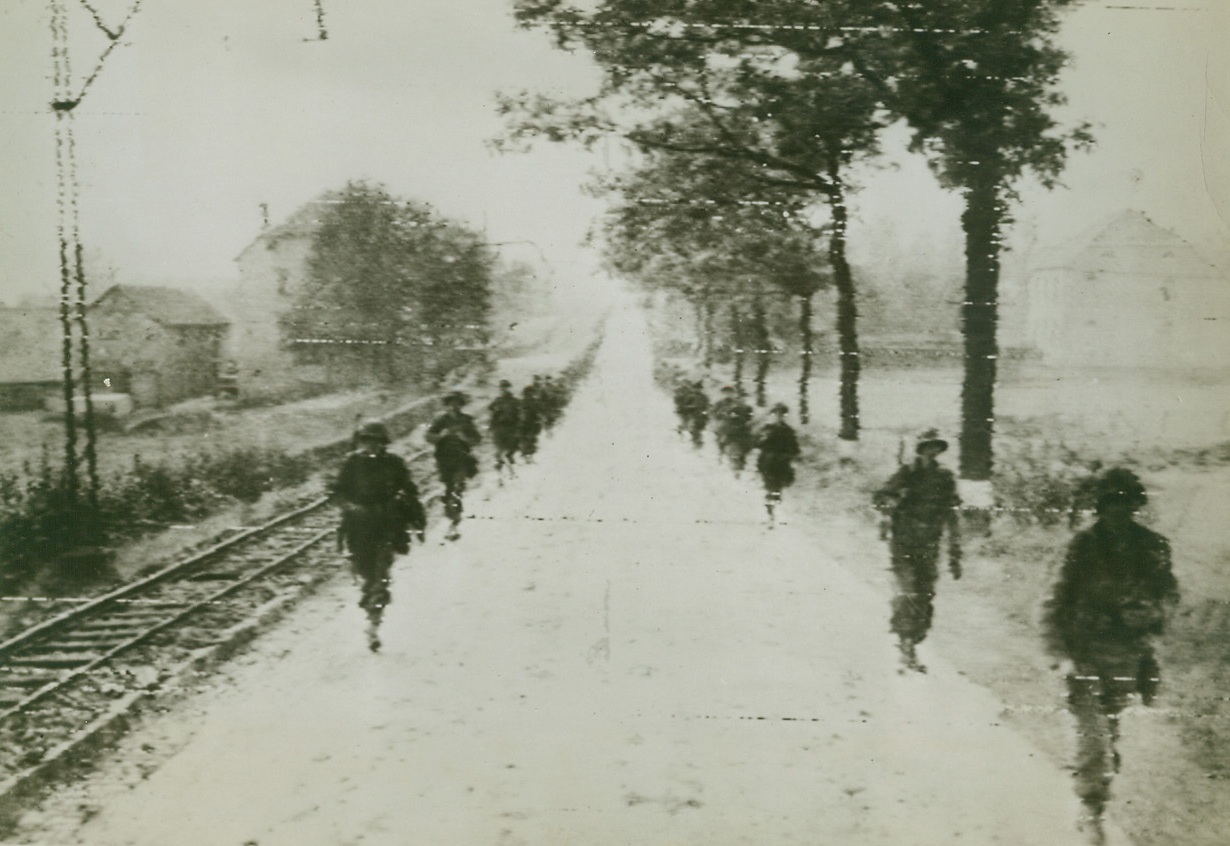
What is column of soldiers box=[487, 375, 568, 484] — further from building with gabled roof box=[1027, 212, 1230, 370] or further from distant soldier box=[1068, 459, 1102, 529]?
distant soldier box=[1068, 459, 1102, 529]

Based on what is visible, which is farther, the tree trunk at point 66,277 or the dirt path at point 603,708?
the tree trunk at point 66,277

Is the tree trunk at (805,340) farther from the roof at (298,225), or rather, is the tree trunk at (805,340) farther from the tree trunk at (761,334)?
the roof at (298,225)

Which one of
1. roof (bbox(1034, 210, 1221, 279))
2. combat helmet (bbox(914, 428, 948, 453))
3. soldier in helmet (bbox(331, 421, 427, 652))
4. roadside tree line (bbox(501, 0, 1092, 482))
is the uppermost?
roadside tree line (bbox(501, 0, 1092, 482))

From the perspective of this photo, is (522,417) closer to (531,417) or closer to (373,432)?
(531,417)

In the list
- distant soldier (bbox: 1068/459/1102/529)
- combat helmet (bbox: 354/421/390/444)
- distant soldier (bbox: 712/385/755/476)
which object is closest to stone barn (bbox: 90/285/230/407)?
combat helmet (bbox: 354/421/390/444)

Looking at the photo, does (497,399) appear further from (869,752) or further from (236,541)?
(869,752)

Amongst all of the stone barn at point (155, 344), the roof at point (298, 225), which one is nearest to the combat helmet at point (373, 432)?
the stone barn at point (155, 344)
